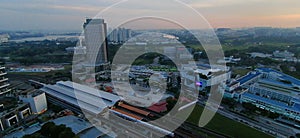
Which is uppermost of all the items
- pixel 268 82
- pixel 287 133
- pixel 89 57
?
pixel 89 57

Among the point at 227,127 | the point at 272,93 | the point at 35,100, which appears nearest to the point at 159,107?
the point at 227,127

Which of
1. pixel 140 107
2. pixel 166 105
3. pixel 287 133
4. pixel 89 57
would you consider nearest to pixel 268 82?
pixel 287 133

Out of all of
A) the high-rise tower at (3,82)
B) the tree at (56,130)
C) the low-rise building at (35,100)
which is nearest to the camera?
the tree at (56,130)

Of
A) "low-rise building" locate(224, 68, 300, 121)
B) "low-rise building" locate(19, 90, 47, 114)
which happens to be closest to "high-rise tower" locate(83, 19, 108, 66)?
"low-rise building" locate(19, 90, 47, 114)

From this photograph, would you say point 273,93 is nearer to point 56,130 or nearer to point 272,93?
point 272,93

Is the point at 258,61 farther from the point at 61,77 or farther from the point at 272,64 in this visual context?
the point at 61,77

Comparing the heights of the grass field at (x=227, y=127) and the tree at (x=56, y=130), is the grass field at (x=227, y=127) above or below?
below

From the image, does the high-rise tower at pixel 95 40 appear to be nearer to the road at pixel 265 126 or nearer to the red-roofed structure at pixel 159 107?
the red-roofed structure at pixel 159 107

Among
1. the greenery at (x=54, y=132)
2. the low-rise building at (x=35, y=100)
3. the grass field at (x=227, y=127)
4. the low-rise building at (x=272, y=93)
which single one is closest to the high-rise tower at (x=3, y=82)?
the low-rise building at (x=35, y=100)
